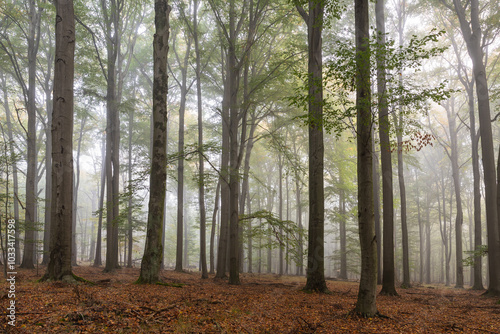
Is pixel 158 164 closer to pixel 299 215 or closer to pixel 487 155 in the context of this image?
pixel 487 155

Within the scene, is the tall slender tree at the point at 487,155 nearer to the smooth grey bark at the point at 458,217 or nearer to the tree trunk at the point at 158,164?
the smooth grey bark at the point at 458,217

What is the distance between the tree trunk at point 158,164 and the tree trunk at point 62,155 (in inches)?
75.3

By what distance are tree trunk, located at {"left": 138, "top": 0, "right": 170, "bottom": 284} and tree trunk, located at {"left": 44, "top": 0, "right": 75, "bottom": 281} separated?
6.27 feet

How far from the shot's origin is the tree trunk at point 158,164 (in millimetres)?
8070

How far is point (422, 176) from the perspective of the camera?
3098cm

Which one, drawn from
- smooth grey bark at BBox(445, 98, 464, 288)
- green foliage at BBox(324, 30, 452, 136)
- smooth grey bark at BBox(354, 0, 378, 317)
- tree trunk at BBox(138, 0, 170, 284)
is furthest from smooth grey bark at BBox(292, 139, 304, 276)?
smooth grey bark at BBox(445, 98, 464, 288)

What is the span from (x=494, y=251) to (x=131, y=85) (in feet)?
78.2

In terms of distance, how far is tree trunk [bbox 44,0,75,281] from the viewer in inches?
292

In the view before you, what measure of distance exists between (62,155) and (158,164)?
95.4 inches

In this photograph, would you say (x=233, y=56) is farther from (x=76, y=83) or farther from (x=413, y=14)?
(x=76, y=83)

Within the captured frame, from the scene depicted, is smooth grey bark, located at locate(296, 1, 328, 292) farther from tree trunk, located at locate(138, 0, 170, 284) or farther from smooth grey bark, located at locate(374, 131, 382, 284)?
smooth grey bark, located at locate(374, 131, 382, 284)

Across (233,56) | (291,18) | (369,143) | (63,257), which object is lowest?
(63,257)

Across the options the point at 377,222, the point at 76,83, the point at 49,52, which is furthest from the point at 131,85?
the point at 377,222

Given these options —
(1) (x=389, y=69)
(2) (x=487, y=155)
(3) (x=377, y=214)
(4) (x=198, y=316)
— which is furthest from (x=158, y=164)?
(2) (x=487, y=155)
